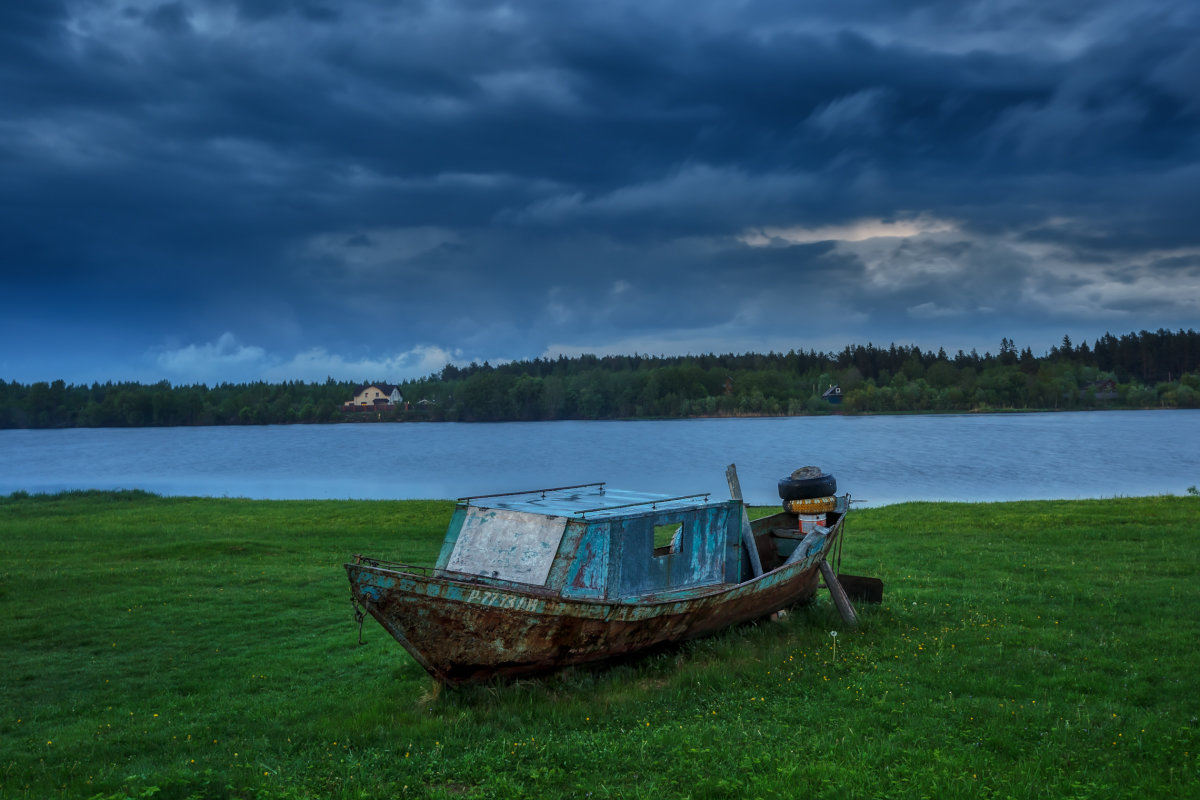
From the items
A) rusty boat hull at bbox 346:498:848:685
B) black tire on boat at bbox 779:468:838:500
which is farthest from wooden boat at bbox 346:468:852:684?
black tire on boat at bbox 779:468:838:500

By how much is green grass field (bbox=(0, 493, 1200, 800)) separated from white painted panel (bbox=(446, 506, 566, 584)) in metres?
1.48

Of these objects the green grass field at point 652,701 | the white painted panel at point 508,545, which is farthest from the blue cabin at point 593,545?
the green grass field at point 652,701

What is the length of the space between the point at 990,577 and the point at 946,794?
38.1 ft

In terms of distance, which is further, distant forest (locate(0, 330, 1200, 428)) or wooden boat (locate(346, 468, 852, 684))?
distant forest (locate(0, 330, 1200, 428))

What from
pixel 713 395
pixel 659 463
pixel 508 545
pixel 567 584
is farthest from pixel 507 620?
pixel 713 395

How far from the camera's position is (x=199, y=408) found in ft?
572

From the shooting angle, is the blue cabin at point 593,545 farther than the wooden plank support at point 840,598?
No

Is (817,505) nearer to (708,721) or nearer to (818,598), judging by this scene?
(818,598)

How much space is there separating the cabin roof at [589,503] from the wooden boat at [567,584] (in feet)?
0.08

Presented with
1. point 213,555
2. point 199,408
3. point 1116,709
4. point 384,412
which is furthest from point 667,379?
point 1116,709

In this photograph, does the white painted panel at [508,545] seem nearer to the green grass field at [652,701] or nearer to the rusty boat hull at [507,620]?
the rusty boat hull at [507,620]

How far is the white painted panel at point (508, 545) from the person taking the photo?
1102 cm

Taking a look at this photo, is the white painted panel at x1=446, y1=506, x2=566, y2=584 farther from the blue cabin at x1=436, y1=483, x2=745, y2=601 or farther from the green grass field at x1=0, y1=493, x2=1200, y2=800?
the green grass field at x1=0, y1=493, x2=1200, y2=800

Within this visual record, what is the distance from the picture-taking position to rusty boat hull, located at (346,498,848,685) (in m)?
9.71
